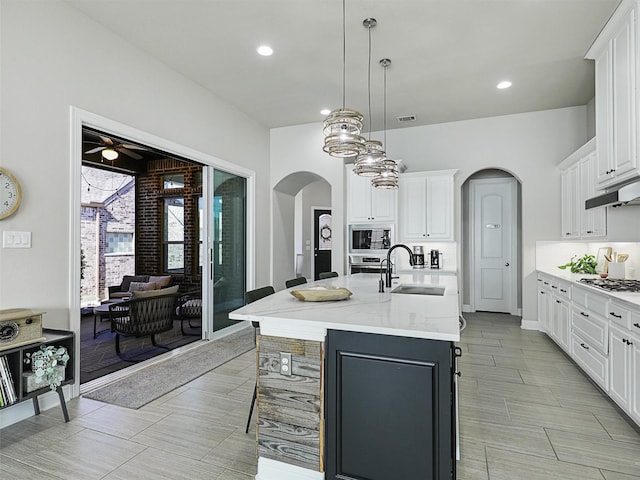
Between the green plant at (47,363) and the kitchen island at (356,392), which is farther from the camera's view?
the green plant at (47,363)

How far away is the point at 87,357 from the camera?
13.3 ft

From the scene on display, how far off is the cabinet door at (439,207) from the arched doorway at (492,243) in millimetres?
1173

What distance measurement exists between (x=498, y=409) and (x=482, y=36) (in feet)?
10.6

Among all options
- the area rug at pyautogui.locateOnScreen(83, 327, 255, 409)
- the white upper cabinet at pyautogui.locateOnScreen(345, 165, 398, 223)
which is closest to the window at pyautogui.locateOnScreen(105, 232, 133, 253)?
the area rug at pyautogui.locateOnScreen(83, 327, 255, 409)

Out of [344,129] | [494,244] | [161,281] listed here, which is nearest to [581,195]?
[494,244]

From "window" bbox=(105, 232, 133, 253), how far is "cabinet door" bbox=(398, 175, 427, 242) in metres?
5.63

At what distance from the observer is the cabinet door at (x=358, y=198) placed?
219 inches

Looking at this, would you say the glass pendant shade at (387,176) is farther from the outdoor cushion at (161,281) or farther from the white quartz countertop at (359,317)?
the outdoor cushion at (161,281)

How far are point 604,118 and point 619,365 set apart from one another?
7.06 feet

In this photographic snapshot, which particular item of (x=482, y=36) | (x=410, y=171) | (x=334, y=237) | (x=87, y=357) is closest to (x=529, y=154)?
(x=410, y=171)

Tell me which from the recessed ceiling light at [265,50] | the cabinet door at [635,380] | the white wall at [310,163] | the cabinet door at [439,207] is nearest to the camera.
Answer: the cabinet door at [635,380]

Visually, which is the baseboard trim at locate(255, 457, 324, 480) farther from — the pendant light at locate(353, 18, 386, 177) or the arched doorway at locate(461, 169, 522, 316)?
the arched doorway at locate(461, 169, 522, 316)

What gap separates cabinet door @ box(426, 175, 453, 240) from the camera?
530 cm

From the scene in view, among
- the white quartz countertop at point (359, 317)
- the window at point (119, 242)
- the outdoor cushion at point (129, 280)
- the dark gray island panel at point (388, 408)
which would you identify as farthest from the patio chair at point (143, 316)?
the window at point (119, 242)
